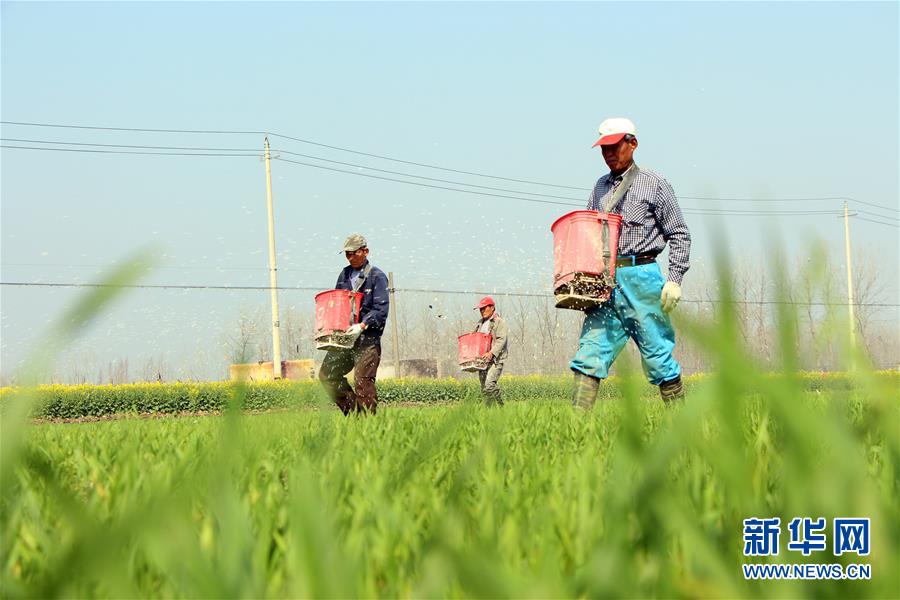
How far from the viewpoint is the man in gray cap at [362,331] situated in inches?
337

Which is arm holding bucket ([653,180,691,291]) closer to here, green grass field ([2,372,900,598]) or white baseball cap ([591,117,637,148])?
white baseball cap ([591,117,637,148])

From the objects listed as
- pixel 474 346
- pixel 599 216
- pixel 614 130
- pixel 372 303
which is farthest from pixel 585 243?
pixel 474 346

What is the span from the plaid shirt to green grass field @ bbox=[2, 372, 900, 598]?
323cm

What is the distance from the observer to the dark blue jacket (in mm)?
8562

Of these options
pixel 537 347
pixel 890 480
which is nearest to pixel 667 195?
pixel 890 480

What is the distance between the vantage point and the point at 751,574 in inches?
43.0

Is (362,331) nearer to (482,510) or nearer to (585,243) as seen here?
(585,243)

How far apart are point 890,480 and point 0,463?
165cm

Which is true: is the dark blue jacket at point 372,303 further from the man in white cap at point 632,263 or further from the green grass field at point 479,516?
the green grass field at point 479,516

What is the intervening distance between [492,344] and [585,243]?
8391 millimetres

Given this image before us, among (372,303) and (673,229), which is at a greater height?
(673,229)

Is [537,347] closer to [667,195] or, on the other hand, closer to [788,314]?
[667,195]

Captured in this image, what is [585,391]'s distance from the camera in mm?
5852

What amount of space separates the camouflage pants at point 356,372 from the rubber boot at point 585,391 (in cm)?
291
